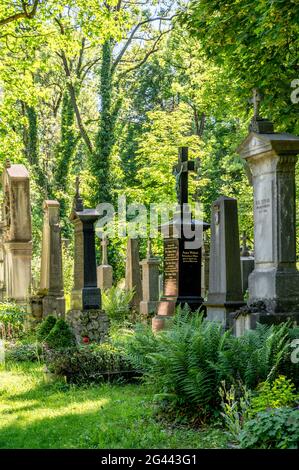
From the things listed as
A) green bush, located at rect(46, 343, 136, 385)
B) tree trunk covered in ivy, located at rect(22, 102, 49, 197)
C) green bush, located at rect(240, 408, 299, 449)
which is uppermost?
tree trunk covered in ivy, located at rect(22, 102, 49, 197)

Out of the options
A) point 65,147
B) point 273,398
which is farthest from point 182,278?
point 65,147

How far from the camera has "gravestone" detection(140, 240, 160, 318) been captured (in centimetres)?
1898

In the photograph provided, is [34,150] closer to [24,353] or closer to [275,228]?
[24,353]

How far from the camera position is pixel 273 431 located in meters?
5.38

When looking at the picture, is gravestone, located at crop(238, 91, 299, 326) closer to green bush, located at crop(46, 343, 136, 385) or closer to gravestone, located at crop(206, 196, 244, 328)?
gravestone, located at crop(206, 196, 244, 328)

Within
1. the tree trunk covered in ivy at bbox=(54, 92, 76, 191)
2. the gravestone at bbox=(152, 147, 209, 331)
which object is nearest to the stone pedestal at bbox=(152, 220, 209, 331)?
the gravestone at bbox=(152, 147, 209, 331)

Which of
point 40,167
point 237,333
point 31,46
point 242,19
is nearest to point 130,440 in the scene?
point 237,333

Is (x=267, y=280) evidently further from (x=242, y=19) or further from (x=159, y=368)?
(x=242, y=19)

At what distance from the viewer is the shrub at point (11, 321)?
47.7 feet

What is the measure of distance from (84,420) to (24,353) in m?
5.21

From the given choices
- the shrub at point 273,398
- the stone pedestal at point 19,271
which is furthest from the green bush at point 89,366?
the stone pedestal at point 19,271

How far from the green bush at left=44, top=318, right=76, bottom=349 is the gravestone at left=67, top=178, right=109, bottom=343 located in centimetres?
57

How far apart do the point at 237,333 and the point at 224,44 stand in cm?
636

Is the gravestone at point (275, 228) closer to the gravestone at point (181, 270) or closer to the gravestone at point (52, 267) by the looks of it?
the gravestone at point (181, 270)
